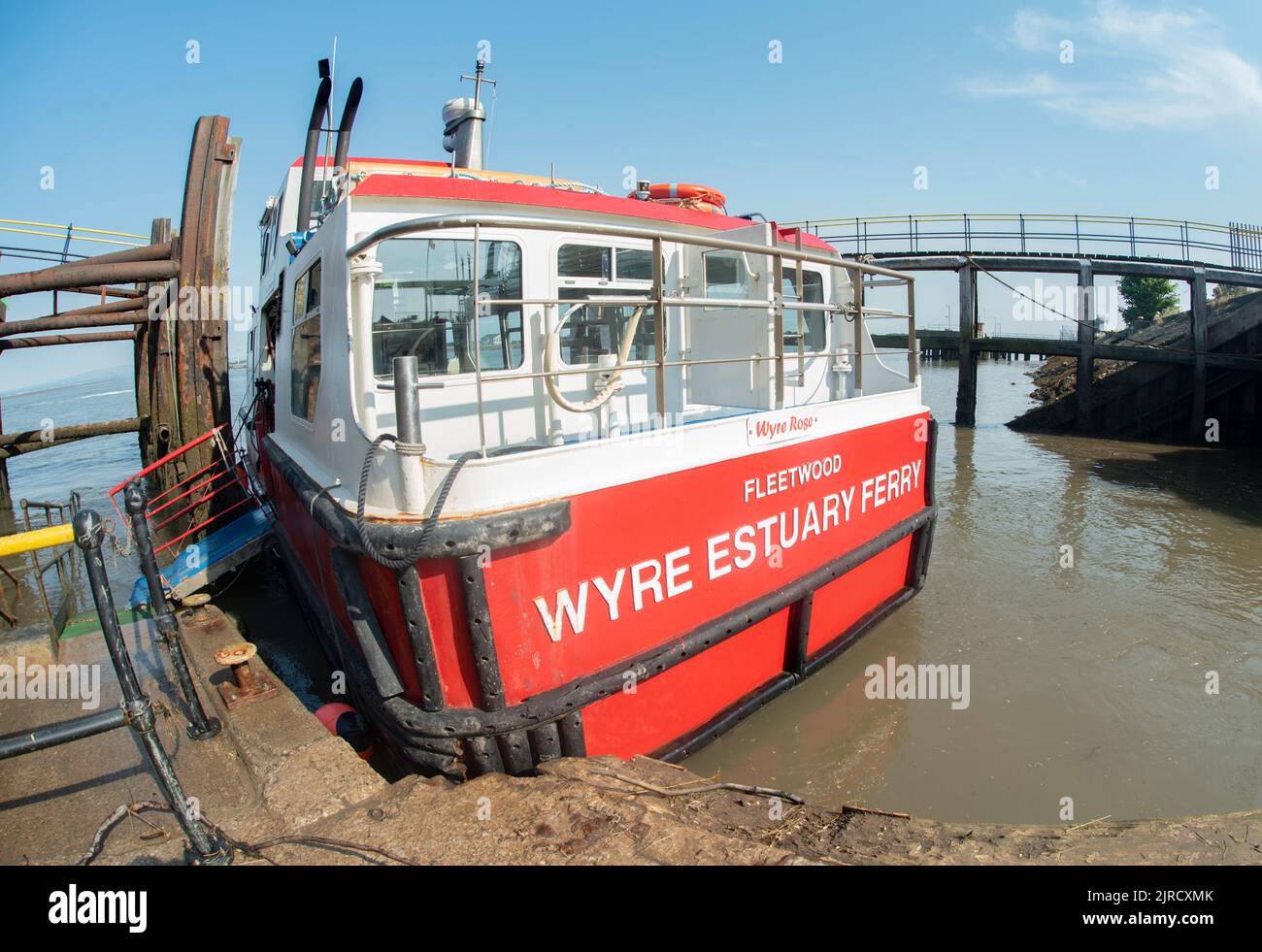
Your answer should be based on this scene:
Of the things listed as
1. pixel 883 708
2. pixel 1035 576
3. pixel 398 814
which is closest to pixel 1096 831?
pixel 883 708

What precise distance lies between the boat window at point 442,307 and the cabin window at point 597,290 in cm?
33

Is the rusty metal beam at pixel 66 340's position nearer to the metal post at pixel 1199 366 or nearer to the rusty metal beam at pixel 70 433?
the rusty metal beam at pixel 70 433

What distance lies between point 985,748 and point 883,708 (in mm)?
648

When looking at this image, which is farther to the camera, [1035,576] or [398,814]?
[1035,576]

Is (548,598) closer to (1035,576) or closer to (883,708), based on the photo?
(883,708)

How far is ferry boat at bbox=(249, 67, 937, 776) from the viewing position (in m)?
2.85

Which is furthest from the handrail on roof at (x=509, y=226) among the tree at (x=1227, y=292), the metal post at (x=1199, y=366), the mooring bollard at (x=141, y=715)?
the tree at (x=1227, y=292)

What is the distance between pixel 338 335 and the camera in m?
3.44

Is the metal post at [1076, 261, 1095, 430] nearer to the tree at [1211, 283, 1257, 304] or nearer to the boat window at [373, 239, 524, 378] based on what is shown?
the tree at [1211, 283, 1257, 304]

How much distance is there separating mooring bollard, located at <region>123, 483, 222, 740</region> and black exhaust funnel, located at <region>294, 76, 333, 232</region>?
3.05 metres

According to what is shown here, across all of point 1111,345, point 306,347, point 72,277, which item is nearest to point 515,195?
point 306,347

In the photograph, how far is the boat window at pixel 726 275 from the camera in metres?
4.88

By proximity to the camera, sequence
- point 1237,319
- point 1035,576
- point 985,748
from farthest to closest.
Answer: point 1237,319 < point 1035,576 < point 985,748

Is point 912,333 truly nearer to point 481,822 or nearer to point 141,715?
point 481,822
